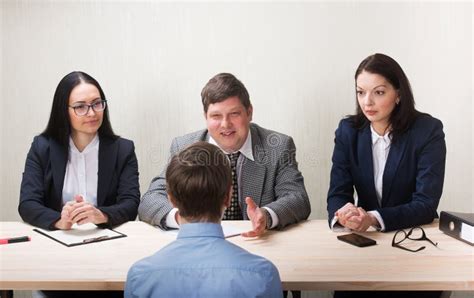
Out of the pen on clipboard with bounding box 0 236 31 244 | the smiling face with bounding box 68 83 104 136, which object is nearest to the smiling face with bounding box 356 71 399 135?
the smiling face with bounding box 68 83 104 136

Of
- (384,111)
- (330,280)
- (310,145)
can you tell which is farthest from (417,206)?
(310,145)

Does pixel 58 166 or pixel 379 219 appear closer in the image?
pixel 379 219

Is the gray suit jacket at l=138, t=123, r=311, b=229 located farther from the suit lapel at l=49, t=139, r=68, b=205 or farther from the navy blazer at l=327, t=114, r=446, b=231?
the suit lapel at l=49, t=139, r=68, b=205

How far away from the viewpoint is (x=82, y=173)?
9.16 ft

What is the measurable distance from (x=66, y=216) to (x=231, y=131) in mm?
826

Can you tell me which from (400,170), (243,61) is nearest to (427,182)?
(400,170)

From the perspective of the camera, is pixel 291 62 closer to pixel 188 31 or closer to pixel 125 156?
pixel 188 31

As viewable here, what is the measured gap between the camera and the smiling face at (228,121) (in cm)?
258

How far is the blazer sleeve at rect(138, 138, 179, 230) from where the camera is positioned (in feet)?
7.70

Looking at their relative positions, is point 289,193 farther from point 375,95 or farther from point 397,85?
point 397,85

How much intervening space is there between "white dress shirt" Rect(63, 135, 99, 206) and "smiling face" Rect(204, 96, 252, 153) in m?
0.64

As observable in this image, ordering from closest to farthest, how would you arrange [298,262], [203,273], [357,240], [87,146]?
[203,273] < [298,262] < [357,240] < [87,146]

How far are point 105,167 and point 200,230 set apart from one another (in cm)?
141

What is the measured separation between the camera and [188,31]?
3277 millimetres
